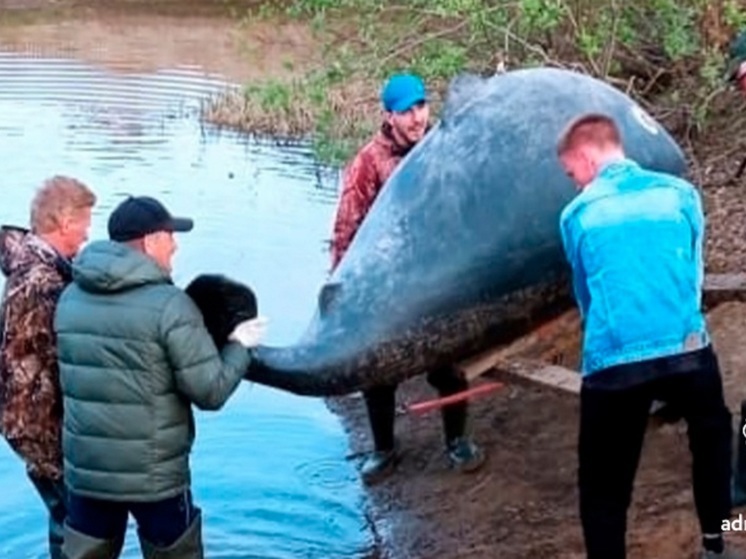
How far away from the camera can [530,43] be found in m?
10.6

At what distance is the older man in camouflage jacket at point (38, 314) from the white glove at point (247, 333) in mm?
691

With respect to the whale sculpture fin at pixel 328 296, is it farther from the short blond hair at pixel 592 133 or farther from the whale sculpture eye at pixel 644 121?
the whale sculpture eye at pixel 644 121

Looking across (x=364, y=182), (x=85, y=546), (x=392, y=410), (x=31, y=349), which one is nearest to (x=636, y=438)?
(x=85, y=546)

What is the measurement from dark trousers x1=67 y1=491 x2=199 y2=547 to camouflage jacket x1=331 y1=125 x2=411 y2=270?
1.87 metres

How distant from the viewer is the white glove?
16.9 feet

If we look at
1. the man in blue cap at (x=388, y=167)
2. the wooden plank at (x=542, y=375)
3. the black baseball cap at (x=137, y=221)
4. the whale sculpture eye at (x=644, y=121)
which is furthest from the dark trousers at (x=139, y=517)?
the whale sculpture eye at (x=644, y=121)

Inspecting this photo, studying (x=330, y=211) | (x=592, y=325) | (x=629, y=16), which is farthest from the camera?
(x=330, y=211)

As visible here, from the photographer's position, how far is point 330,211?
1562cm

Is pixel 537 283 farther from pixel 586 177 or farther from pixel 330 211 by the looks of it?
pixel 330 211

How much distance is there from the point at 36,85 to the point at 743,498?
66.5ft

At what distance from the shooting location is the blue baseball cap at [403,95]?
6469 mm

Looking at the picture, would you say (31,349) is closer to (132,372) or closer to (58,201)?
(58,201)

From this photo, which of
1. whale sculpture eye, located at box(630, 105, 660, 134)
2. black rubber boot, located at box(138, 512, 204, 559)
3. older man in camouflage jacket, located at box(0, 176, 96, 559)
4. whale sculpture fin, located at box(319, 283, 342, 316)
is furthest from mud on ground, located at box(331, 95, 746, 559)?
older man in camouflage jacket, located at box(0, 176, 96, 559)

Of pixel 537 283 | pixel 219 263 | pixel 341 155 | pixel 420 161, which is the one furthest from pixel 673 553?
pixel 219 263
